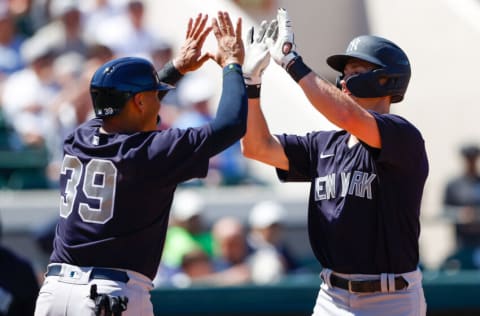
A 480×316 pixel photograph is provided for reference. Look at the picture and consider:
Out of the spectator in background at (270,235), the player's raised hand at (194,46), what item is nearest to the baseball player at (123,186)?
the player's raised hand at (194,46)

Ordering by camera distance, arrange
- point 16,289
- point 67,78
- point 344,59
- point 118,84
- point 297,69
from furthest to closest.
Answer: point 67,78, point 16,289, point 344,59, point 297,69, point 118,84

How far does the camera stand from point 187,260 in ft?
28.6

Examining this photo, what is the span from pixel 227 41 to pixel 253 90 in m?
0.38

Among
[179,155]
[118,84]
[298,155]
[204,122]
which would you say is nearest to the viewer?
[179,155]

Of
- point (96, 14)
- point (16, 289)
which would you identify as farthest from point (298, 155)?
point (96, 14)

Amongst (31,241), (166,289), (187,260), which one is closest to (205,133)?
(166,289)

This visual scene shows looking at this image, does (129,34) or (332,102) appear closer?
(332,102)

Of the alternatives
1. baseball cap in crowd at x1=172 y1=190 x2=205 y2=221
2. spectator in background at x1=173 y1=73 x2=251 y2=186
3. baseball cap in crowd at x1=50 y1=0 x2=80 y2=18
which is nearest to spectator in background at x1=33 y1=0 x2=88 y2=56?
baseball cap in crowd at x1=50 y1=0 x2=80 y2=18

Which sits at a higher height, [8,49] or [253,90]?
[253,90]

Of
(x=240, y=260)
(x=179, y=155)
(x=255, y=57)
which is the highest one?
(x=255, y=57)

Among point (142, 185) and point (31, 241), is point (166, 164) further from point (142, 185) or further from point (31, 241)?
point (31, 241)

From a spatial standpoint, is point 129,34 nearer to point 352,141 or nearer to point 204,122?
point 204,122

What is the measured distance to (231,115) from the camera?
4.75m

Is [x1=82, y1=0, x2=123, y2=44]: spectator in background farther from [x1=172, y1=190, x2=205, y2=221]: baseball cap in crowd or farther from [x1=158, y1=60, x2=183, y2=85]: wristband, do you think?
[x1=158, y1=60, x2=183, y2=85]: wristband
